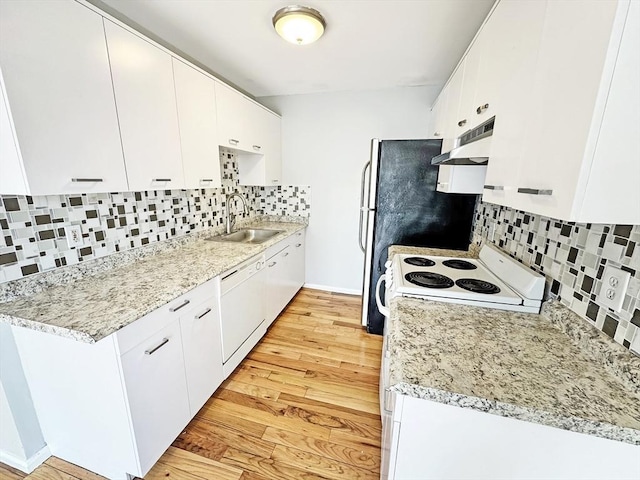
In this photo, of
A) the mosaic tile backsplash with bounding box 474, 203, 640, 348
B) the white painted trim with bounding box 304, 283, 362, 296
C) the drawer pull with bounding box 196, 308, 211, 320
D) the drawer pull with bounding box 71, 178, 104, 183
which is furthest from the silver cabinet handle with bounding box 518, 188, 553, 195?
the white painted trim with bounding box 304, 283, 362, 296

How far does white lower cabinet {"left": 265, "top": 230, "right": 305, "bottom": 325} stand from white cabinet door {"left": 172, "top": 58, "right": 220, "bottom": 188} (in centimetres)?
83

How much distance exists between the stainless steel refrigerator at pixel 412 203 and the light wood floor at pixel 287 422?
1.00 m

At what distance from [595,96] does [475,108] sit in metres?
0.79

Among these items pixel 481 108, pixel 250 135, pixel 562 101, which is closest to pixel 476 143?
pixel 481 108

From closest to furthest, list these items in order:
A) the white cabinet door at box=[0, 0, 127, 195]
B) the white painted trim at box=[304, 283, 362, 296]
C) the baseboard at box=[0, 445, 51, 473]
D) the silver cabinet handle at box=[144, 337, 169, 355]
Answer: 1. the white cabinet door at box=[0, 0, 127, 195]
2. the silver cabinet handle at box=[144, 337, 169, 355]
3. the baseboard at box=[0, 445, 51, 473]
4. the white painted trim at box=[304, 283, 362, 296]

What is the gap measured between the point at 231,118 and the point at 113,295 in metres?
1.60

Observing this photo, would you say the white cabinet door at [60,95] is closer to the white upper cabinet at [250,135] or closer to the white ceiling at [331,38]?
the white ceiling at [331,38]

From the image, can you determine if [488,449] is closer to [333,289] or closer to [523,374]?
[523,374]

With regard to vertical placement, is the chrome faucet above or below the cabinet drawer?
above

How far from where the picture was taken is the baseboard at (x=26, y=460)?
1285mm

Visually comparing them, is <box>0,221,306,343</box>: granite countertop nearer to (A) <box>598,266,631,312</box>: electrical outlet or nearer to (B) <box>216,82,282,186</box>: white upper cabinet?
(B) <box>216,82,282,186</box>: white upper cabinet

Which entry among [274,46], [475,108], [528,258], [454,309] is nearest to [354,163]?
[274,46]

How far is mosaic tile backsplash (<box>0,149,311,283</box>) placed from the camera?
1194 mm

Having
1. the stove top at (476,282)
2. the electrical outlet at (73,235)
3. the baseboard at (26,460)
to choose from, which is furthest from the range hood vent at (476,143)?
the baseboard at (26,460)
